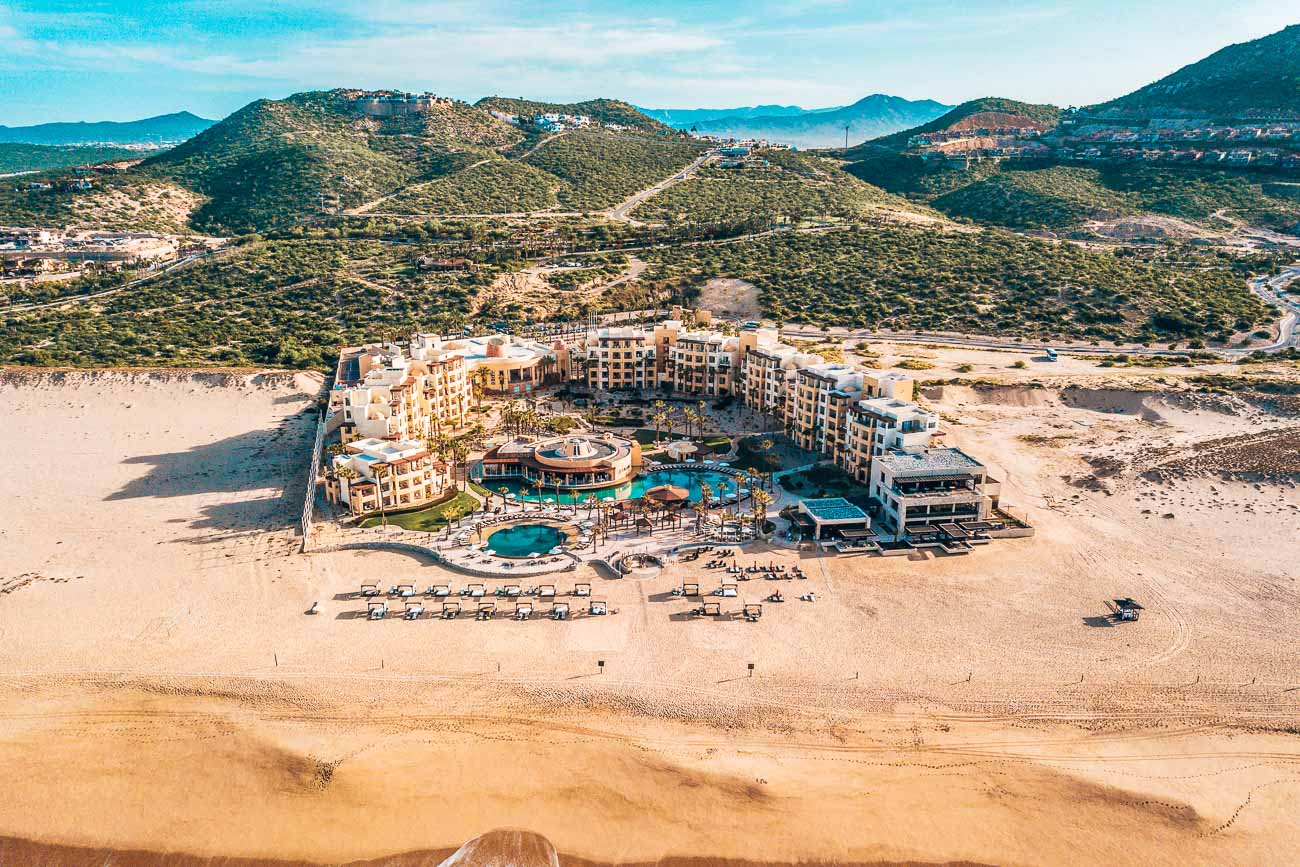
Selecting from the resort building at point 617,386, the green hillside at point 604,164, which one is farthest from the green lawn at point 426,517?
the green hillside at point 604,164

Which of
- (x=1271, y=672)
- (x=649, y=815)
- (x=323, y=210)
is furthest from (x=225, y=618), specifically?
(x=323, y=210)

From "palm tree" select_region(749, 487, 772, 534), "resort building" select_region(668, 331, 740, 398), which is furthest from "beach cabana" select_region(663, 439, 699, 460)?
"resort building" select_region(668, 331, 740, 398)

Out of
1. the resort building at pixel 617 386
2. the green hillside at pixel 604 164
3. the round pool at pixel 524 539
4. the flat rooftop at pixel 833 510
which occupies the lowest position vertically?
the round pool at pixel 524 539

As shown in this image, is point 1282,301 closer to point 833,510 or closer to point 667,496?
point 833,510

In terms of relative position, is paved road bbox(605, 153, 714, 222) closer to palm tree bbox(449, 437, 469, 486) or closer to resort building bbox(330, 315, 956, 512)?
resort building bbox(330, 315, 956, 512)

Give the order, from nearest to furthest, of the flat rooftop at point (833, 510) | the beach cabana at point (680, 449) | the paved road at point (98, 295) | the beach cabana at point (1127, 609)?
the beach cabana at point (1127, 609) < the flat rooftop at point (833, 510) < the beach cabana at point (680, 449) < the paved road at point (98, 295)

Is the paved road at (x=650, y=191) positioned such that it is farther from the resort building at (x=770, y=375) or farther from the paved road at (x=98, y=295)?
the resort building at (x=770, y=375)

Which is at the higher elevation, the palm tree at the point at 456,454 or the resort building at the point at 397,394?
the resort building at the point at 397,394
